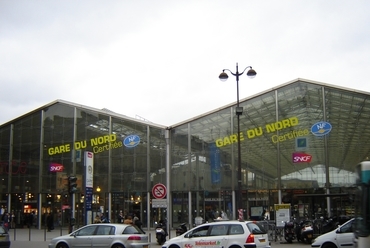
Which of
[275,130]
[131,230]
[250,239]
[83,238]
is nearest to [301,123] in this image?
[275,130]

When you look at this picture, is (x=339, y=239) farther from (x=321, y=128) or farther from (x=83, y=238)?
(x=321, y=128)

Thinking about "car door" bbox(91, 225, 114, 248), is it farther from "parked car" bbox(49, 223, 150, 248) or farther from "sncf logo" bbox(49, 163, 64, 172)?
"sncf logo" bbox(49, 163, 64, 172)

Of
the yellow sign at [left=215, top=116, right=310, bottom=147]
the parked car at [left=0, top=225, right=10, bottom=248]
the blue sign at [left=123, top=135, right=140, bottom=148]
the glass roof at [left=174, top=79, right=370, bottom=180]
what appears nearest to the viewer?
the parked car at [left=0, top=225, right=10, bottom=248]

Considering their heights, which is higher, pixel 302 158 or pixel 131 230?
pixel 302 158

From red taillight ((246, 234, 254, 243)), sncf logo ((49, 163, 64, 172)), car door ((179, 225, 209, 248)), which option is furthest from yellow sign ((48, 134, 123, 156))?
red taillight ((246, 234, 254, 243))

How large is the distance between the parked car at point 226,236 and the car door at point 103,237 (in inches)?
117

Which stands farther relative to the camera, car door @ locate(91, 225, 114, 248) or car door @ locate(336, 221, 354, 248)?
car door @ locate(91, 225, 114, 248)

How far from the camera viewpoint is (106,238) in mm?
21250

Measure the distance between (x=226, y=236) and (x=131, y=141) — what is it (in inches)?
965

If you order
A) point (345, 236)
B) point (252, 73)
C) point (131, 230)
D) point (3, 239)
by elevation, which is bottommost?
point (3, 239)

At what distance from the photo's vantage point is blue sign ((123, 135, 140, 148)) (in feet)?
139

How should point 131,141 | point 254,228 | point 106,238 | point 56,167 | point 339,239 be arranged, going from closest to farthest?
point 339,239
point 254,228
point 106,238
point 131,141
point 56,167

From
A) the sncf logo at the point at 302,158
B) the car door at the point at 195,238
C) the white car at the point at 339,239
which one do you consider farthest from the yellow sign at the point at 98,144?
the white car at the point at 339,239

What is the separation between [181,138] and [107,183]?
7693 mm
